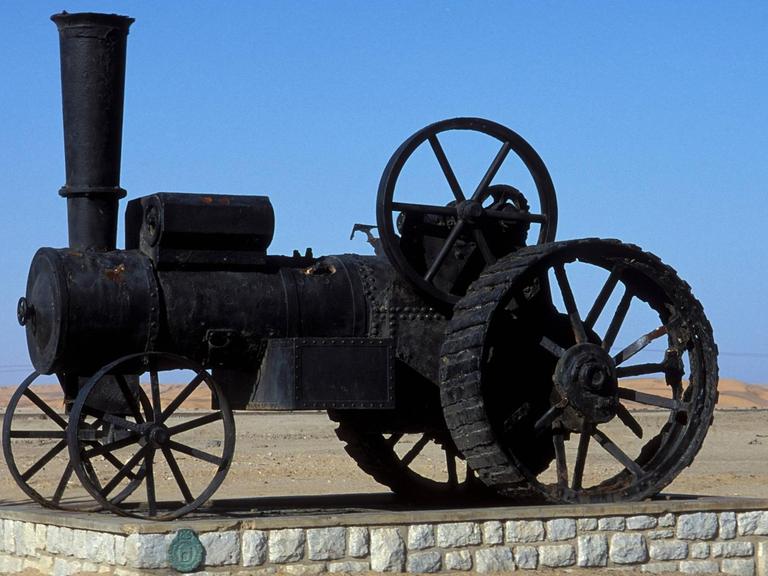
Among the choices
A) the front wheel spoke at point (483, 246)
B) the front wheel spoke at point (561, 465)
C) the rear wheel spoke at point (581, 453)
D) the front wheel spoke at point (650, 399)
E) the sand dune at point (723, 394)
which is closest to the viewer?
the front wheel spoke at point (561, 465)

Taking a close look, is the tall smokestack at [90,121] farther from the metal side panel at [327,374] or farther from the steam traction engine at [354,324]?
the metal side panel at [327,374]

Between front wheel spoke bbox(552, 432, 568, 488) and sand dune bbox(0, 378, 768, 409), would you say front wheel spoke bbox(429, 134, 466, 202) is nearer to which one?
front wheel spoke bbox(552, 432, 568, 488)

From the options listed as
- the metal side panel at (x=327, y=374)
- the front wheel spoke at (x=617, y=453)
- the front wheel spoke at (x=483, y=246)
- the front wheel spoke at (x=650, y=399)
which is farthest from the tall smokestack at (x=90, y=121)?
the front wheel spoke at (x=650, y=399)

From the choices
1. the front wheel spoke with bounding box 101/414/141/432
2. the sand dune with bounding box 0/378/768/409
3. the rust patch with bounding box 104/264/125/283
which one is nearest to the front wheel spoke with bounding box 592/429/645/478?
the front wheel spoke with bounding box 101/414/141/432

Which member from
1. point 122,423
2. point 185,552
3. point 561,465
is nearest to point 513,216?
point 561,465

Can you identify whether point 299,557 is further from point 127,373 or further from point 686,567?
point 686,567

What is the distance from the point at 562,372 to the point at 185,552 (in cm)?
322

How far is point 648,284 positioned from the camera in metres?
11.8

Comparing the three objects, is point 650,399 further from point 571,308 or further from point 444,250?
point 444,250

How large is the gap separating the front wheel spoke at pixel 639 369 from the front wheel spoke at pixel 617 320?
199 mm

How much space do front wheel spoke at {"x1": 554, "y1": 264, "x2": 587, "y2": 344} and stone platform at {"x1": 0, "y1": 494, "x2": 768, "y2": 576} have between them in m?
1.29

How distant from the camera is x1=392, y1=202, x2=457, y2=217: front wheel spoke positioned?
11430 mm

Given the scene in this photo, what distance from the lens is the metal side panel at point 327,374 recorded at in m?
10.7

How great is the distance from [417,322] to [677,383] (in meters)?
2.11
